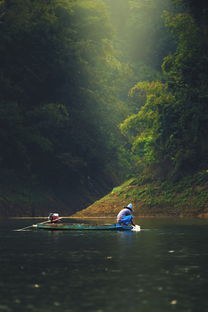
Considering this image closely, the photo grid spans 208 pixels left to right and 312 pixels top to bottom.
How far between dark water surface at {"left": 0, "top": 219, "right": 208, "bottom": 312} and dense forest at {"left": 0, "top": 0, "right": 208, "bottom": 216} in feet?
110

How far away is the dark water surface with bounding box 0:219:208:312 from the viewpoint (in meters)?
22.7

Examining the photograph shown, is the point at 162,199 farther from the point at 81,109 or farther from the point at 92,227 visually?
the point at 92,227

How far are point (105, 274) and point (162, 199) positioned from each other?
4807 cm

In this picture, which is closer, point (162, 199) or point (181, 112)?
point (162, 199)

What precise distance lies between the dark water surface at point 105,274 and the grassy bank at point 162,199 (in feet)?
87.7

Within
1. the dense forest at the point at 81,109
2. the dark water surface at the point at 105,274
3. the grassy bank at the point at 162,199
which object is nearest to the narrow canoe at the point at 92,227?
the dark water surface at the point at 105,274

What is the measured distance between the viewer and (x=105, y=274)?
2881 centimetres

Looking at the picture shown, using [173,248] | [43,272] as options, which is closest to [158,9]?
[173,248]

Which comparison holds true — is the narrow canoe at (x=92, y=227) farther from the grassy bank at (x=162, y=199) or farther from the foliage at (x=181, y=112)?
the foliage at (x=181, y=112)

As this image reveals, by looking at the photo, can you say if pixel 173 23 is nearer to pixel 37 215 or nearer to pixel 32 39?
pixel 32 39

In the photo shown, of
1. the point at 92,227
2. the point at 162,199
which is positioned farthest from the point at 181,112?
the point at 92,227

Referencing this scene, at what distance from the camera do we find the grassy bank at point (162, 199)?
243ft

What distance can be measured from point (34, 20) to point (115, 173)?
23137 mm

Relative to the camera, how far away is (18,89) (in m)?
89.4
